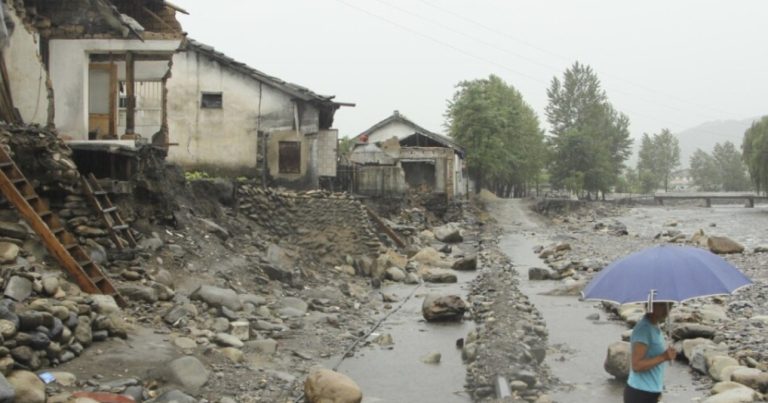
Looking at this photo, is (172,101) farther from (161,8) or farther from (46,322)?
(46,322)

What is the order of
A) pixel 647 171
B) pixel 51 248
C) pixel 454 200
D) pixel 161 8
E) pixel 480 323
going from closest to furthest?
pixel 51 248 → pixel 480 323 → pixel 161 8 → pixel 454 200 → pixel 647 171

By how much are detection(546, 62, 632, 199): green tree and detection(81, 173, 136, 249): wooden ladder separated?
67.2 m

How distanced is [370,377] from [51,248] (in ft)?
15.5

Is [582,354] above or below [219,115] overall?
below

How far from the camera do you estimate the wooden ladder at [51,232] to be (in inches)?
396

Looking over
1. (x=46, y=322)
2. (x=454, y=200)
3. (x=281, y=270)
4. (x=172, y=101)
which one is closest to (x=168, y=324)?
(x=46, y=322)

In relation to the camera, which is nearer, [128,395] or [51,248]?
[128,395]

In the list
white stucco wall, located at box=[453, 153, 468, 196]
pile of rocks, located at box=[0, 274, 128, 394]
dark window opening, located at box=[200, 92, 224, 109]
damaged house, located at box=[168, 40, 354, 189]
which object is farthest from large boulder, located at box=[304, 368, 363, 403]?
white stucco wall, located at box=[453, 153, 468, 196]

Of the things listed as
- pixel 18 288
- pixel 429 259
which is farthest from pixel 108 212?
pixel 429 259

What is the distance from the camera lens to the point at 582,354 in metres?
11.9

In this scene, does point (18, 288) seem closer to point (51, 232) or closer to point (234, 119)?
point (51, 232)

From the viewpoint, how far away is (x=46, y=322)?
26.4 ft

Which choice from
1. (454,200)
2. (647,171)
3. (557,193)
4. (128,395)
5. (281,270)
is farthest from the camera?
(647,171)

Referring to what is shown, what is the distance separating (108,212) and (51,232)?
2123 millimetres
